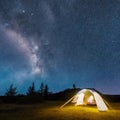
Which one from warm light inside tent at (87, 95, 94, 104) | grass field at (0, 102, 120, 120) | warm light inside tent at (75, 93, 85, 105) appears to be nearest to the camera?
grass field at (0, 102, 120, 120)

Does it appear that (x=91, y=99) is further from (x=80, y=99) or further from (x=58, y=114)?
(x=58, y=114)

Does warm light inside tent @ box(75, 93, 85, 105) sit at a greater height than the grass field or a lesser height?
greater

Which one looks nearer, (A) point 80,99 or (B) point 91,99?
(B) point 91,99

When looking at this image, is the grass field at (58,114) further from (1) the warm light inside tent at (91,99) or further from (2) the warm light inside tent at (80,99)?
(2) the warm light inside tent at (80,99)

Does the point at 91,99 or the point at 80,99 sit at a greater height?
the point at 80,99

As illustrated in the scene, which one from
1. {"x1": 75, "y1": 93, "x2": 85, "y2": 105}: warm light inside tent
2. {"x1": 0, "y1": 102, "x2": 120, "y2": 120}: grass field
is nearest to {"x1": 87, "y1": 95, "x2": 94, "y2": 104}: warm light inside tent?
{"x1": 75, "y1": 93, "x2": 85, "y2": 105}: warm light inside tent

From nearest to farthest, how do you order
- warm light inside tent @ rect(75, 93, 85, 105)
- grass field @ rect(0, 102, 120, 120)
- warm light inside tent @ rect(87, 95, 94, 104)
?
grass field @ rect(0, 102, 120, 120), warm light inside tent @ rect(87, 95, 94, 104), warm light inside tent @ rect(75, 93, 85, 105)

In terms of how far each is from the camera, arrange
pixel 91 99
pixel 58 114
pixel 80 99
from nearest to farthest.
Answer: pixel 58 114 → pixel 91 99 → pixel 80 99

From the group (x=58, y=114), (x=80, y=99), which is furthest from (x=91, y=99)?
(x=58, y=114)

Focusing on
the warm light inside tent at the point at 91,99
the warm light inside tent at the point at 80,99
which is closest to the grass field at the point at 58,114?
the warm light inside tent at the point at 91,99

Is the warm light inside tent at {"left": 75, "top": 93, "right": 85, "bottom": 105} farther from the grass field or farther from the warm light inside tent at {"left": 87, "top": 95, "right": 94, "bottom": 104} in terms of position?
the grass field

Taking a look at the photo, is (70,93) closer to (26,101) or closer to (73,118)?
(26,101)

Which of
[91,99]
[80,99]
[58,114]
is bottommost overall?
[58,114]

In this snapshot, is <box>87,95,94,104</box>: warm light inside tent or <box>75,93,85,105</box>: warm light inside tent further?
<box>75,93,85,105</box>: warm light inside tent
